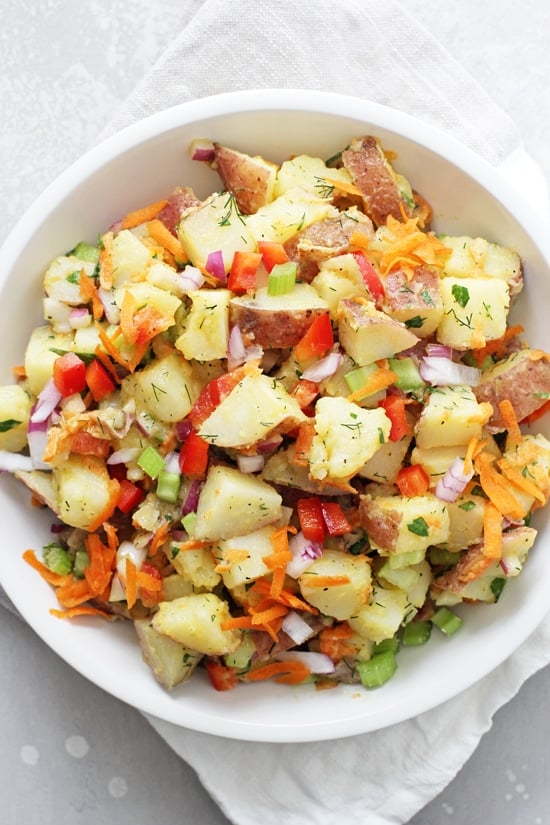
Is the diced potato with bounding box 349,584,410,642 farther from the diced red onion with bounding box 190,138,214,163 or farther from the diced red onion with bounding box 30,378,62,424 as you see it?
the diced red onion with bounding box 190,138,214,163

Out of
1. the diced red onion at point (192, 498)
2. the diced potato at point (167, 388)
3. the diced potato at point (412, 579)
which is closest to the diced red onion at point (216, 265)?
the diced potato at point (167, 388)

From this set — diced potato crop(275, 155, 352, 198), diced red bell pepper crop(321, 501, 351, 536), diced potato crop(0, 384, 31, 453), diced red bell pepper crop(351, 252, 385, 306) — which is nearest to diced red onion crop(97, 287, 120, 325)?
diced potato crop(0, 384, 31, 453)

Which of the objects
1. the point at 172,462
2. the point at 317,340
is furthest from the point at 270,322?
the point at 172,462

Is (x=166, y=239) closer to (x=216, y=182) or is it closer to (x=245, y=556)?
(x=216, y=182)

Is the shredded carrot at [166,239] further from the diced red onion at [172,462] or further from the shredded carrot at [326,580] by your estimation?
the shredded carrot at [326,580]

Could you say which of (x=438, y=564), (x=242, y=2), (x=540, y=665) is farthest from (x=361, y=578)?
(x=242, y=2)
